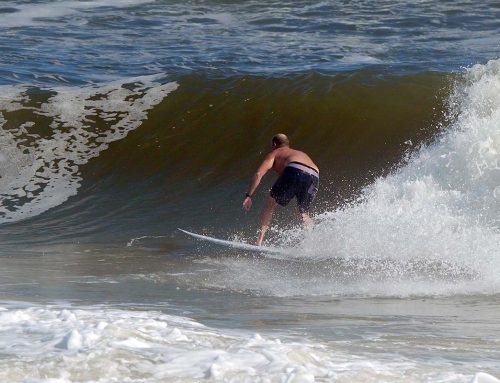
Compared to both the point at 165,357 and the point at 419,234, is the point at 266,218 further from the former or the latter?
→ the point at 165,357

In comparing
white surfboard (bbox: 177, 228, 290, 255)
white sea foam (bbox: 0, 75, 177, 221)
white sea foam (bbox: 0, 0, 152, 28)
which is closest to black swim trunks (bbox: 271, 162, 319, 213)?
white surfboard (bbox: 177, 228, 290, 255)

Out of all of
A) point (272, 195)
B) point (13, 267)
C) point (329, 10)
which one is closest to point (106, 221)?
point (272, 195)

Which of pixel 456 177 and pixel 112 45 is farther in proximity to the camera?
pixel 112 45

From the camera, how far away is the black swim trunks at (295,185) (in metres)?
9.56

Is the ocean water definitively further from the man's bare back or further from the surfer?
the man's bare back

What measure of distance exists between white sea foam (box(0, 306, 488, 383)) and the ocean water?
0.04 ft

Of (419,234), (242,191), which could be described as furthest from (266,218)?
(242,191)

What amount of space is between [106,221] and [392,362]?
7536mm

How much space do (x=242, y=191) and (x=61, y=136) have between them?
3432mm

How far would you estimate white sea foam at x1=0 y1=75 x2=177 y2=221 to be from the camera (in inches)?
500

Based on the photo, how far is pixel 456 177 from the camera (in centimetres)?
1006

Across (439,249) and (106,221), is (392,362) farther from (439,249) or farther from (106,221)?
(106,221)

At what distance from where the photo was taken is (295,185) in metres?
9.57

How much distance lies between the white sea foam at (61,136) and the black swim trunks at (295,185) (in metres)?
3.68
